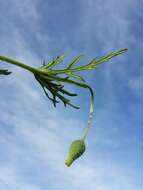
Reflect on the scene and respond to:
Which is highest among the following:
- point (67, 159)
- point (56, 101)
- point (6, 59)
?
point (56, 101)

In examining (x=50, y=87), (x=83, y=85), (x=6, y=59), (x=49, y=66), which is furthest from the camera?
(x=49, y=66)

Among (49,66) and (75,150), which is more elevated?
(49,66)

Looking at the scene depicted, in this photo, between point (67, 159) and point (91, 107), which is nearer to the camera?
point (67, 159)

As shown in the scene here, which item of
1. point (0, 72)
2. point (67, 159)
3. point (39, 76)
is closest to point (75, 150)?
point (67, 159)

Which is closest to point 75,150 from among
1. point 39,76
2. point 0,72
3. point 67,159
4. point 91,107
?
point 67,159

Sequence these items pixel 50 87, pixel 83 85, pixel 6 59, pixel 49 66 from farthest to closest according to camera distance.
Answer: pixel 49 66, pixel 50 87, pixel 83 85, pixel 6 59

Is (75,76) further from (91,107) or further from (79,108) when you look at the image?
(91,107)

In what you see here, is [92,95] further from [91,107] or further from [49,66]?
[49,66]
